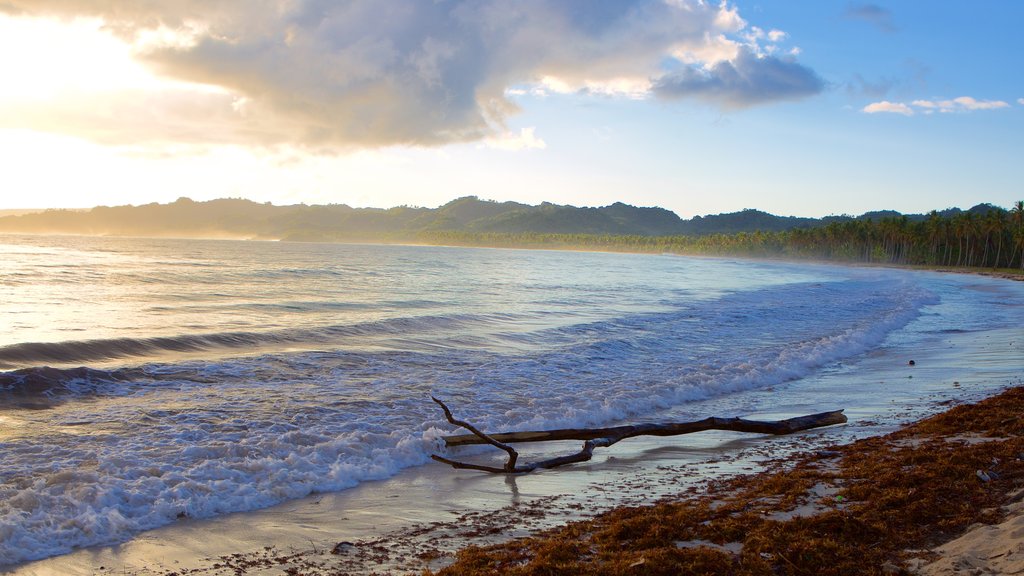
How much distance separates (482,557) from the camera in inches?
204

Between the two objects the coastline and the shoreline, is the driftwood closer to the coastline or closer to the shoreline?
the coastline

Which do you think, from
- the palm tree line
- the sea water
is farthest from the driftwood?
the palm tree line

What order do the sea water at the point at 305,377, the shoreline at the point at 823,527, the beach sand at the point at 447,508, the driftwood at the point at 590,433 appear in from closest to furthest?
the shoreline at the point at 823,527 < the beach sand at the point at 447,508 < the sea water at the point at 305,377 < the driftwood at the point at 590,433

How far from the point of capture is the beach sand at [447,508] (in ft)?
17.9

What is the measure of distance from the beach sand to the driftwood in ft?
0.49

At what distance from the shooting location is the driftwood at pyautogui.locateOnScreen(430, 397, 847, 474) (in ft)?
26.7

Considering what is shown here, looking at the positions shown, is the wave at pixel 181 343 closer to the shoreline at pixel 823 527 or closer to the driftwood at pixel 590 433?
the driftwood at pixel 590 433

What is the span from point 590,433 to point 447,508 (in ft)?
9.25

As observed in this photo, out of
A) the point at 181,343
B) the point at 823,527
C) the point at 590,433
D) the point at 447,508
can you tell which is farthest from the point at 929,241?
the point at 447,508

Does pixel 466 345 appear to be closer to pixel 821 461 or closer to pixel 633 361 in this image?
pixel 633 361

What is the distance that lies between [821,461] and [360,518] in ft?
17.8

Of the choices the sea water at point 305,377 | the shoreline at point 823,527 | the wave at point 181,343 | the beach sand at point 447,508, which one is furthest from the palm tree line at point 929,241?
the shoreline at point 823,527

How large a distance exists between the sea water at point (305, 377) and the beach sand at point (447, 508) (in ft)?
1.59

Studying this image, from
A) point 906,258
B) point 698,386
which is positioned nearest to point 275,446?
point 698,386
